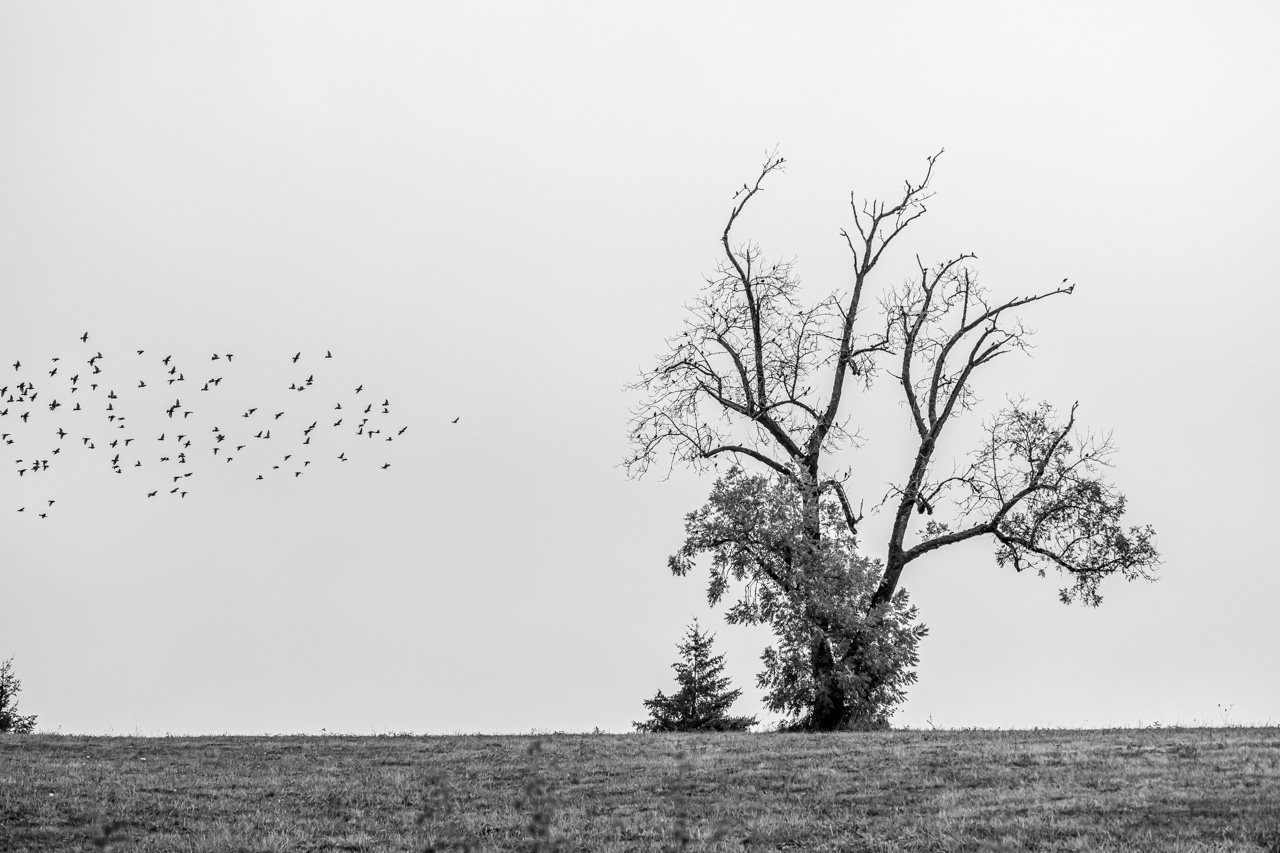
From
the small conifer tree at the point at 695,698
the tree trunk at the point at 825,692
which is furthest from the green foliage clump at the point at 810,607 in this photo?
the small conifer tree at the point at 695,698

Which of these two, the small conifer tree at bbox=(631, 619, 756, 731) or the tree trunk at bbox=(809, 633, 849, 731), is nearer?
the tree trunk at bbox=(809, 633, 849, 731)

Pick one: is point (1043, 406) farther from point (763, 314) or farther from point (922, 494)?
point (763, 314)

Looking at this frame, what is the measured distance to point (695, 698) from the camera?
41188mm

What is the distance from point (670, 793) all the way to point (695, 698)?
2413 cm

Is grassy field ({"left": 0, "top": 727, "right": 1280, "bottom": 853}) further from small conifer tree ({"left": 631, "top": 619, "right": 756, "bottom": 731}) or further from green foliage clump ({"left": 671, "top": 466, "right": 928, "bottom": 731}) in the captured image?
small conifer tree ({"left": 631, "top": 619, "right": 756, "bottom": 731})

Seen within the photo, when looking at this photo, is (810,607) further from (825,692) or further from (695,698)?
(695,698)

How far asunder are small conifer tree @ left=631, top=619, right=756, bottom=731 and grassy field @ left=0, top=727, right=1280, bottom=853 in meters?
16.1

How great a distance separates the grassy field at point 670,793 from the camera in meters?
14.0

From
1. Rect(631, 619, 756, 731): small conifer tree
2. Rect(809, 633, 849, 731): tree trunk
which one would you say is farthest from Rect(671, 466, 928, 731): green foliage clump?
Rect(631, 619, 756, 731): small conifer tree

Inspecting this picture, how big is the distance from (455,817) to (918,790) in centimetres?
641

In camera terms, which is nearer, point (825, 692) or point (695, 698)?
point (825, 692)

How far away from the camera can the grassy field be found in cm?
1403

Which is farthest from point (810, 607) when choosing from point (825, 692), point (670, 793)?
point (670, 793)

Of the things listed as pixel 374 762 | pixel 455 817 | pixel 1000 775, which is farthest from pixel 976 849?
pixel 374 762
